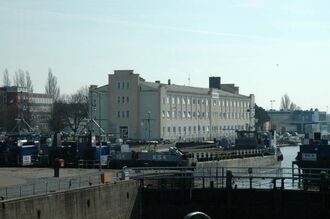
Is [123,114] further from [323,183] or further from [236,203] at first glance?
[323,183]

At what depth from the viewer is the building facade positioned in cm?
13525

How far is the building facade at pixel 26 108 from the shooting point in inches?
5325

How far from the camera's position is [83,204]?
1400 inches

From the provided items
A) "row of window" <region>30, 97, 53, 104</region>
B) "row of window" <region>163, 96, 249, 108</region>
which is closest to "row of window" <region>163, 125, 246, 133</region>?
"row of window" <region>163, 96, 249, 108</region>

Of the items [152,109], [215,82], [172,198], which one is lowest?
[172,198]

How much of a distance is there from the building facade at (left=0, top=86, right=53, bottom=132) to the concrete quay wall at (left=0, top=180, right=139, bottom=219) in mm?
87527

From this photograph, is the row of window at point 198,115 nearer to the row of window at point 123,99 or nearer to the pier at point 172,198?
the row of window at point 123,99

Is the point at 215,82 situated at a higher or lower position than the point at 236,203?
higher

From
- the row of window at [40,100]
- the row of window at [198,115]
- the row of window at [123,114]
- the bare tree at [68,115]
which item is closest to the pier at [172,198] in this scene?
the row of window at [123,114]

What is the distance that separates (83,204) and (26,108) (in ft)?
347

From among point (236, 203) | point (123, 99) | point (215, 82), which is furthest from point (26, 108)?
point (236, 203)

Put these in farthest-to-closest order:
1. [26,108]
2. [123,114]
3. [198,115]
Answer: [26,108]
[198,115]
[123,114]

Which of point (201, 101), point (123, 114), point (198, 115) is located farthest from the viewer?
point (201, 101)

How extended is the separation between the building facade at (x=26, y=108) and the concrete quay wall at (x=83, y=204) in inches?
3446
